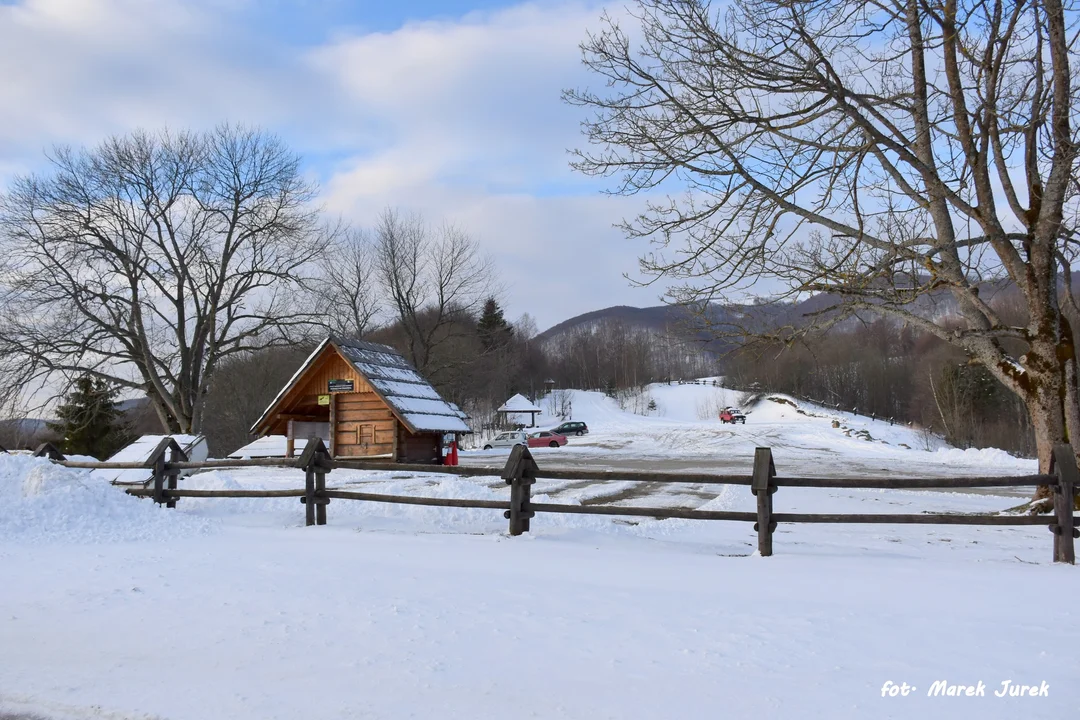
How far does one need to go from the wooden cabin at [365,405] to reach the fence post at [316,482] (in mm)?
11380

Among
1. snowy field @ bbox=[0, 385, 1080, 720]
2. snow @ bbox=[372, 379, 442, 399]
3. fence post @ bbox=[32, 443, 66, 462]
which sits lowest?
snowy field @ bbox=[0, 385, 1080, 720]

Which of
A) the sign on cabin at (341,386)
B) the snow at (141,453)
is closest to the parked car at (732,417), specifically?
the sign on cabin at (341,386)

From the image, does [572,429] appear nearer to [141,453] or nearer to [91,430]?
[91,430]

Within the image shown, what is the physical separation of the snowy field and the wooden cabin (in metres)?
12.5

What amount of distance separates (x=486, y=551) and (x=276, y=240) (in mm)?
31954

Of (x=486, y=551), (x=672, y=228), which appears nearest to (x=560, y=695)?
(x=486, y=551)

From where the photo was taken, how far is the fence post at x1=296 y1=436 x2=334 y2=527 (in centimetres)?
1129

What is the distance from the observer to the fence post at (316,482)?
11289 millimetres

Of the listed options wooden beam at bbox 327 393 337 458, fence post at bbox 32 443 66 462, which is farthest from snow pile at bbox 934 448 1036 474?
fence post at bbox 32 443 66 462

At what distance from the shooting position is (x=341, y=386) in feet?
80.1

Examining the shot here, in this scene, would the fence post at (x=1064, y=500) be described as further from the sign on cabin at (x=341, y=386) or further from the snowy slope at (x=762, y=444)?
the sign on cabin at (x=341, y=386)

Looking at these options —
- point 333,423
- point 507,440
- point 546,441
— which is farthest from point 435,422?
point 507,440

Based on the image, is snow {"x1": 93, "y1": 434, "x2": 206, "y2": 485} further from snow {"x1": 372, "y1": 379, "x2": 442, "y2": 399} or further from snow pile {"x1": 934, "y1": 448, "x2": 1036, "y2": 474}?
snow pile {"x1": 934, "y1": 448, "x2": 1036, "y2": 474}

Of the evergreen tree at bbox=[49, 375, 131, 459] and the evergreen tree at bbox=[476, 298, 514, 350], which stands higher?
the evergreen tree at bbox=[476, 298, 514, 350]
